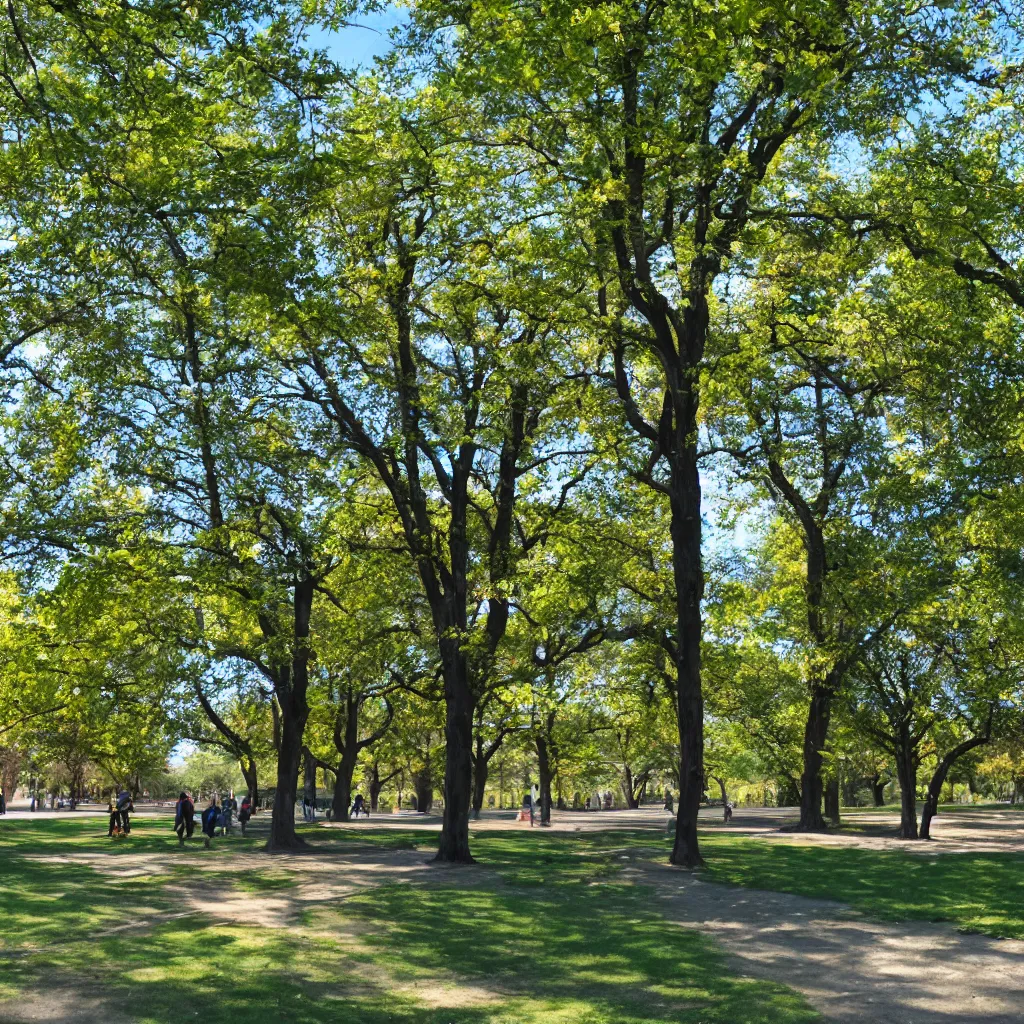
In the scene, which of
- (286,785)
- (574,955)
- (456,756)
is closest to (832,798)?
(286,785)

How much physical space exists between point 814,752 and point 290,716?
16.5 metres

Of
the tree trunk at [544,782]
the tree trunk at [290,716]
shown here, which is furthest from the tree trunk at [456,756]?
the tree trunk at [544,782]

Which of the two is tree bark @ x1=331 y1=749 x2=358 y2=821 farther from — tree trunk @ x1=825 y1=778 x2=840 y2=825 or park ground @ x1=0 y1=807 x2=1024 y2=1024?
park ground @ x1=0 y1=807 x2=1024 y2=1024

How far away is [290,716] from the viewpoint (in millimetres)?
28688

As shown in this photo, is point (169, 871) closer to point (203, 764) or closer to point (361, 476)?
point (361, 476)

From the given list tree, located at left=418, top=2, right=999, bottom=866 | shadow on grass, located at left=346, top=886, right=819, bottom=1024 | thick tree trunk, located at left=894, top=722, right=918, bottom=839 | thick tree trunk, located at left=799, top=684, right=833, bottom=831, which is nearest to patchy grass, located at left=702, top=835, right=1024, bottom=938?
tree, located at left=418, top=2, right=999, bottom=866

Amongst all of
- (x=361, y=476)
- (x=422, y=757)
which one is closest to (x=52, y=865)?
(x=361, y=476)

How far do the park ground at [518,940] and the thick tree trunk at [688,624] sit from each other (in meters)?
1.09

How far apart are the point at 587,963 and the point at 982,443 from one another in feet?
44.8

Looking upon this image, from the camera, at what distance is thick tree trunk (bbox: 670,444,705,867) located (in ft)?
70.7

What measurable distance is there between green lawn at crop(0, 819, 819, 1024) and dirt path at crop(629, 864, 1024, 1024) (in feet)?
1.56

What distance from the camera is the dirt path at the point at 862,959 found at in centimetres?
939

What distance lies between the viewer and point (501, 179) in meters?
21.9

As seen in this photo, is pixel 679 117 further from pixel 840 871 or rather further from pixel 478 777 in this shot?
pixel 478 777
